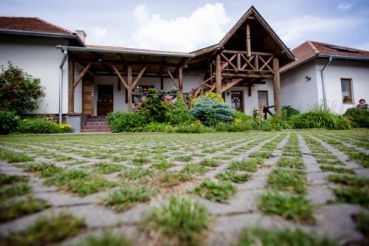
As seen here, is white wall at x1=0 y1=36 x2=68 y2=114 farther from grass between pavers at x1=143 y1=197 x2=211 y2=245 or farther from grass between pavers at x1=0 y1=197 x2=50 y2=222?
grass between pavers at x1=143 y1=197 x2=211 y2=245

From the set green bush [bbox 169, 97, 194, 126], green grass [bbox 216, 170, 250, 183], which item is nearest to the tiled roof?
green bush [bbox 169, 97, 194, 126]

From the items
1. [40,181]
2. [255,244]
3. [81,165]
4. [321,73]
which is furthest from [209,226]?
[321,73]

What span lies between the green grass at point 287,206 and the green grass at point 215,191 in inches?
6.5

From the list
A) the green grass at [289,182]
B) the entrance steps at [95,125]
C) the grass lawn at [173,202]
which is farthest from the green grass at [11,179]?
the entrance steps at [95,125]

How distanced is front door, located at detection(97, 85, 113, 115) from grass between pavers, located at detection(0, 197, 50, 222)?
457 inches

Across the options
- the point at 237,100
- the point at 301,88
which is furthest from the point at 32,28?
the point at 301,88

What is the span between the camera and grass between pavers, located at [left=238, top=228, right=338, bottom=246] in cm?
52

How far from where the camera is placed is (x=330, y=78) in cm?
1113

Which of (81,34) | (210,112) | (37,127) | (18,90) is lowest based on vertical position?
(37,127)

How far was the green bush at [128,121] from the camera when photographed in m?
7.38

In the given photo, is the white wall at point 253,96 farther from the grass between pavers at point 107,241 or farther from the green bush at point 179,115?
the grass between pavers at point 107,241

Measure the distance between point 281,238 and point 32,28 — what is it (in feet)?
39.8

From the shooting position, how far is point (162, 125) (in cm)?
739

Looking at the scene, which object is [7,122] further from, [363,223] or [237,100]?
[237,100]
